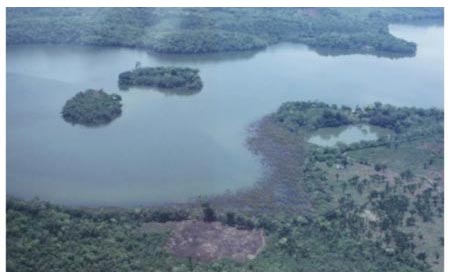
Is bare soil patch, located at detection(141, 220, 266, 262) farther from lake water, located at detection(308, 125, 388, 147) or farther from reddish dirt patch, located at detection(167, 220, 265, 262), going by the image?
lake water, located at detection(308, 125, 388, 147)

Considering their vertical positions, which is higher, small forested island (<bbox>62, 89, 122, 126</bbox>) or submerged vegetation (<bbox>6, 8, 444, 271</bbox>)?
small forested island (<bbox>62, 89, 122, 126</bbox>)

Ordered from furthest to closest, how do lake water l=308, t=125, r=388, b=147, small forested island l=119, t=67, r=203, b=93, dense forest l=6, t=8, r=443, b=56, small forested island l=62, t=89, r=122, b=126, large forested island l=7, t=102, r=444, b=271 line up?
1. dense forest l=6, t=8, r=443, b=56
2. small forested island l=119, t=67, r=203, b=93
3. lake water l=308, t=125, r=388, b=147
4. small forested island l=62, t=89, r=122, b=126
5. large forested island l=7, t=102, r=444, b=271

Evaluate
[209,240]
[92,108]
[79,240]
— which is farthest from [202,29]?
[79,240]

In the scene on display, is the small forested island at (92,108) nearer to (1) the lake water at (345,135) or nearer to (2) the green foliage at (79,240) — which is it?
(2) the green foliage at (79,240)

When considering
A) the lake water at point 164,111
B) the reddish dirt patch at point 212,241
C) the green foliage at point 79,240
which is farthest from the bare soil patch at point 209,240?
the lake water at point 164,111

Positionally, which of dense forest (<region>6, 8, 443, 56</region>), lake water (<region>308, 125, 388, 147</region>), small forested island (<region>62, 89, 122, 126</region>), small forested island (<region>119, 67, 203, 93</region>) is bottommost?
lake water (<region>308, 125, 388, 147</region>)

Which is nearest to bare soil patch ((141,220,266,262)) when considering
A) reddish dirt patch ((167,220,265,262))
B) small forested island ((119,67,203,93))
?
reddish dirt patch ((167,220,265,262))

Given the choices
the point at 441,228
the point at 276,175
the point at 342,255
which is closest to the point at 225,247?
the point at 342,255
